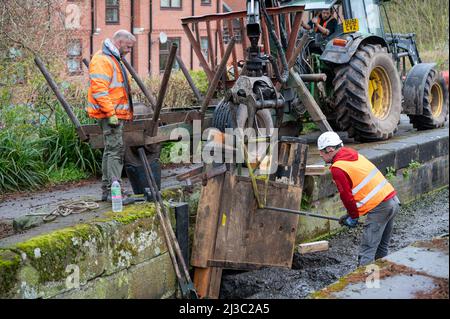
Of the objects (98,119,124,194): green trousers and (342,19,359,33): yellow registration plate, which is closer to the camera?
(98,119,124,194): green trousers

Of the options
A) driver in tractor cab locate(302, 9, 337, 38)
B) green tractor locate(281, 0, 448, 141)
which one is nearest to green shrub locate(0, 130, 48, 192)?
green tractor locate(281, 0, 448, 141)

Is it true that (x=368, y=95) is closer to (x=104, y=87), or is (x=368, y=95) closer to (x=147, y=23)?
(x=104, y=87)

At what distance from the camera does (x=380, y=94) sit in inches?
506

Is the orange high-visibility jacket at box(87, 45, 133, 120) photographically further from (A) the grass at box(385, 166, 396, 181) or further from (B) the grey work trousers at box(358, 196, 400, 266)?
(A) the grass at box(385, 166, 396, 181)

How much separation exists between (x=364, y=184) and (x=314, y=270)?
5.47 feet

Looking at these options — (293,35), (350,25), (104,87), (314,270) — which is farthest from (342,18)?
(104,87)

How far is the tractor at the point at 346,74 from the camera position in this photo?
32.6 feet

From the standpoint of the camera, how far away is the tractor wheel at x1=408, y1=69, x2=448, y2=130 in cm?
1381

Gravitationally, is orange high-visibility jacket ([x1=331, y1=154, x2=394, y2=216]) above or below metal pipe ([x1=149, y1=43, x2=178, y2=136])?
below

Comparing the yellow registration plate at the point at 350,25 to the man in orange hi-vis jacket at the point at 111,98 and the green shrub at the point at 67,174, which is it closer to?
the green shrub at the point at 67,174

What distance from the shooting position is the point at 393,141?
41.4 ft

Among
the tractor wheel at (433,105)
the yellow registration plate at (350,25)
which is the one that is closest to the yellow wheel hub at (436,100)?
the tractor wheel at (433,105)

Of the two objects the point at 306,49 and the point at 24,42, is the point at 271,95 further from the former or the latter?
the point at 24,42

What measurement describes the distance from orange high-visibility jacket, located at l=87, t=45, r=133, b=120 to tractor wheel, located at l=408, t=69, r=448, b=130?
24.4ft
